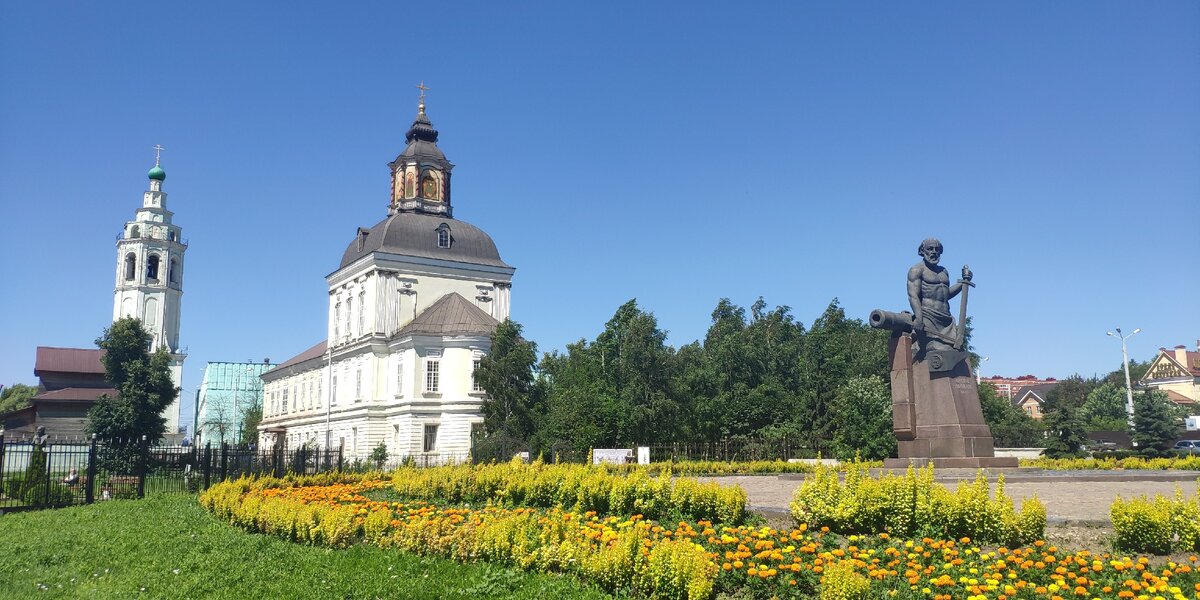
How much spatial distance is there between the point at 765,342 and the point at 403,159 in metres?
25.7

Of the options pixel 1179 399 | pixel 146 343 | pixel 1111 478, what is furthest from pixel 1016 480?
pixel 1179 399

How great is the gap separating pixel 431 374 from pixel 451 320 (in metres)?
3.31

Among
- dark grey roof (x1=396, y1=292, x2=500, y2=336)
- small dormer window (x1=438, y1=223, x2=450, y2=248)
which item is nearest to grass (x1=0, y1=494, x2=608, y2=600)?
dark grey roof (x1=396, y1=292, x2=500, y2=336)

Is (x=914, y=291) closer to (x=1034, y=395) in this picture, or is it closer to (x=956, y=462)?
(x=956, y=462)

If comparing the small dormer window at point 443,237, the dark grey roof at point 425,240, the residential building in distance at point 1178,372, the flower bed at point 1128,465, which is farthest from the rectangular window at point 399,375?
the residential building in distance at point 1178,372

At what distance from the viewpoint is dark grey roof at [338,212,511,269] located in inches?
2167

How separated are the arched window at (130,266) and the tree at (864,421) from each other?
58.6 m

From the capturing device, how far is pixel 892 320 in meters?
18.9

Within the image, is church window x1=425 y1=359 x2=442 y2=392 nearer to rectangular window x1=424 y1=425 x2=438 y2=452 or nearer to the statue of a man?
rectangular window x1=424 y1=425 x2=438 y2=452

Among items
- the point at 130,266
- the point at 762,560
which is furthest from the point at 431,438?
the point at 762,560

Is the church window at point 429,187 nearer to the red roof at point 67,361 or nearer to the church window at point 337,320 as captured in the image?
the church window at point 337,320

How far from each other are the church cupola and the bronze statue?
143 ft

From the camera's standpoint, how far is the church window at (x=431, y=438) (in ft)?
165

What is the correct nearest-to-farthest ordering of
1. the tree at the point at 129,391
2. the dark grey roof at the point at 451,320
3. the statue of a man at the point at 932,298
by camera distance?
the statue of a man at the point at 932,298, the tree at the point at 129,391, the dark grey roof at the point at 451,320
